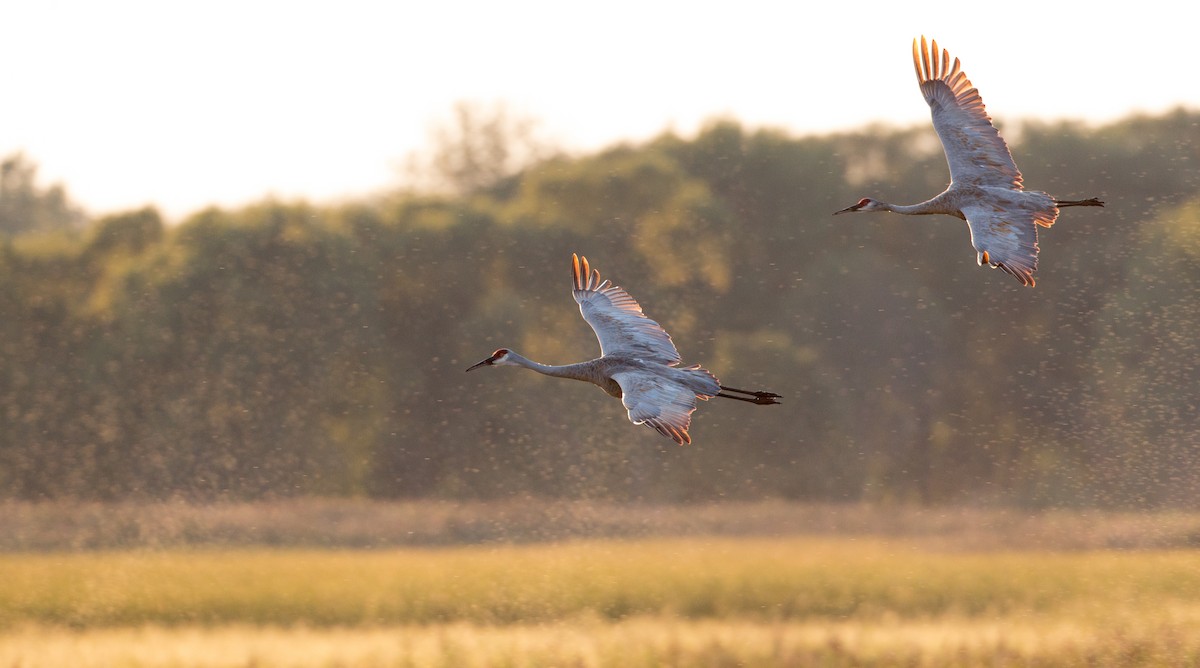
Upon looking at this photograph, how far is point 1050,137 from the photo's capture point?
44.0 meters

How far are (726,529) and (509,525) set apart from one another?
5162mm

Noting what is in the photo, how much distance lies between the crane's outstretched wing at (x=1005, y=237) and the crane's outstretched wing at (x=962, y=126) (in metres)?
0.46

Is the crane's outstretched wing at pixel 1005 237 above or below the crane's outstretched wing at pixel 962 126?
below

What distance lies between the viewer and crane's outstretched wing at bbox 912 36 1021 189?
471 inches

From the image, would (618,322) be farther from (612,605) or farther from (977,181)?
(612,605)

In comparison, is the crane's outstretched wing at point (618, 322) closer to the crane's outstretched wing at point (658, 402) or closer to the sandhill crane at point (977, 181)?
the crane's outstretched wing at point (658, 402)

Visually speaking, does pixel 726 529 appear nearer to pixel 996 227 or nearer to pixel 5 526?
pixel 5 526

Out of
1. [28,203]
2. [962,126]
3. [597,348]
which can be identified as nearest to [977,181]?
[962,126]

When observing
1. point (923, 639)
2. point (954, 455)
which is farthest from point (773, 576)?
point (954, 455)

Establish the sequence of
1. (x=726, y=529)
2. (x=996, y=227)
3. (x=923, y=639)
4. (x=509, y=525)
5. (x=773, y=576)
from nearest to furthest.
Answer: (x=996, y=227) → (x=923, y=639) → (x=773, y=576) → (x=726, y=529) → (x=509, y=525)

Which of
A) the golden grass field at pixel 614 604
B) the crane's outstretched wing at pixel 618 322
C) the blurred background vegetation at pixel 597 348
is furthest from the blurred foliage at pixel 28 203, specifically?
the crane's outstretched wing at pixel 618 322

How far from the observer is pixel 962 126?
12055mm

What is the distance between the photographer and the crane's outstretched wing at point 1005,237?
11086 millimetres

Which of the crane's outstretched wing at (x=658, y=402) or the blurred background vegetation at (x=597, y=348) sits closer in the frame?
the crane's outstretched wing at (x=658, y=402)
